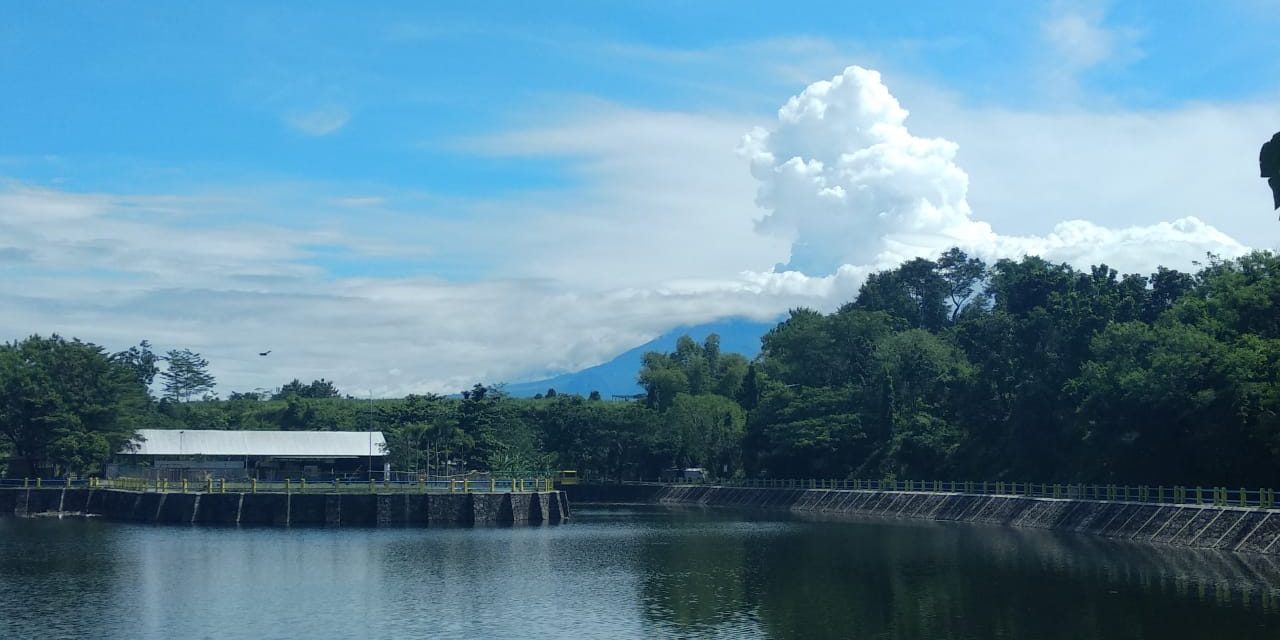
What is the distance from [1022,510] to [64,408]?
235ft

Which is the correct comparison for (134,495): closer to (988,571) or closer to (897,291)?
(988,571)

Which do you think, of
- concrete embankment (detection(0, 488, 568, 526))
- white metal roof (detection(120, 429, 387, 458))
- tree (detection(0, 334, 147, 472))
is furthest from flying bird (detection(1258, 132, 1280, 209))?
white metal roof (detection(120, 429, 387, 458))

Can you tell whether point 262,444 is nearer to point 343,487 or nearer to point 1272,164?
point 343,487

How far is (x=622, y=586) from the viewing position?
51.3 meters

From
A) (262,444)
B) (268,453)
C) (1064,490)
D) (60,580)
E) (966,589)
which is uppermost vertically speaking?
(262,444)

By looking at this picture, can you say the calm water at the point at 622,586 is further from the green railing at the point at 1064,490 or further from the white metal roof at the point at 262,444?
the white metal roof at the point at 262,444

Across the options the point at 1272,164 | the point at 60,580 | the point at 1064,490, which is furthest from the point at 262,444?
the point at 1272,164

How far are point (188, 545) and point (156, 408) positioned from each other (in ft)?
359

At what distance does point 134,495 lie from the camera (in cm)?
8994

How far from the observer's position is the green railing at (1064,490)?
6456cm

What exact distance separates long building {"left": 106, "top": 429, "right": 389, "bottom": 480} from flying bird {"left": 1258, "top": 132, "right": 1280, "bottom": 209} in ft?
332

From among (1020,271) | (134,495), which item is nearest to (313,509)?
(134,495)

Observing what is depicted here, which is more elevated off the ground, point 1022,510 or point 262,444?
point 262,444

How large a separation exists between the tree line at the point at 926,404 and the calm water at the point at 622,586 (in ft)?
28.4
